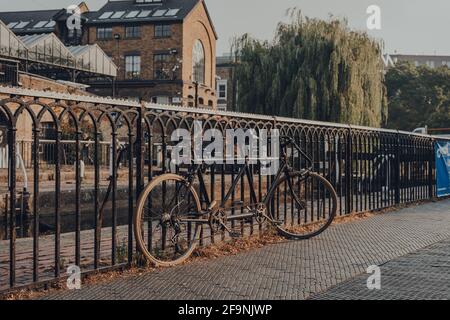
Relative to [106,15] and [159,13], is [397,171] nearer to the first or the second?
[159,13]

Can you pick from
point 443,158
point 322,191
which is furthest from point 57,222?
point 443,158

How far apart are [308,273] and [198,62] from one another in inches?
1775

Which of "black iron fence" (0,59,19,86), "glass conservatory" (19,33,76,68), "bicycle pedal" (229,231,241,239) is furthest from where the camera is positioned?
"glass conservatory" (19,33,76,68)

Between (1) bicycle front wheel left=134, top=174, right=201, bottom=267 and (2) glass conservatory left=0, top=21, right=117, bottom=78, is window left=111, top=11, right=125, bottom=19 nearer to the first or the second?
(2) glass conservatory left=0, top=21, right=117, bottom=78

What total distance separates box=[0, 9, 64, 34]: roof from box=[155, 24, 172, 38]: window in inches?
383

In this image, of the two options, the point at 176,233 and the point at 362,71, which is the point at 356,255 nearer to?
the point at 176,233

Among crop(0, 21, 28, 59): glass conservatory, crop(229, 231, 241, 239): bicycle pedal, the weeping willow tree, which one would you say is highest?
crop(0, 21, 28, 59): glass conservatory

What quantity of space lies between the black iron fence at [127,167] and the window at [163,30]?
32106mm

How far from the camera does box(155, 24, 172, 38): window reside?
4688 centimetres

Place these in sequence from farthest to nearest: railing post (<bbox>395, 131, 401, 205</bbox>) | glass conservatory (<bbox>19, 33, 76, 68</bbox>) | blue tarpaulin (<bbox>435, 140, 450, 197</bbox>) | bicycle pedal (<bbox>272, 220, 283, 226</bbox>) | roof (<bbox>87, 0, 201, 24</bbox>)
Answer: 1. roof (<bbox>87, 0, 201, 24</bbox>)
2. glass conservatory (<bbox>19, 33, 76, 68</bbox>)
3. blue tarpaulin (<bbox>435, 140, 450, 197</bbox>)
4. railing post (<bbox>395, 131, 401, 205</bbox>)
5. bicycle pedal (<bbox>272, 220, 283, 226</bbox>)

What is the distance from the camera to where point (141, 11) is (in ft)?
161

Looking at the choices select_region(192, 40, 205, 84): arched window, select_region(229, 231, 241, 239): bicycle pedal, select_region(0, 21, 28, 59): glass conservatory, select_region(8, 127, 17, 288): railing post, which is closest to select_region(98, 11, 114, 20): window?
select_region(192, 40, 205, 84): arched window

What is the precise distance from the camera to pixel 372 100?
24.7 metres

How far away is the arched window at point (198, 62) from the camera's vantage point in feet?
159
